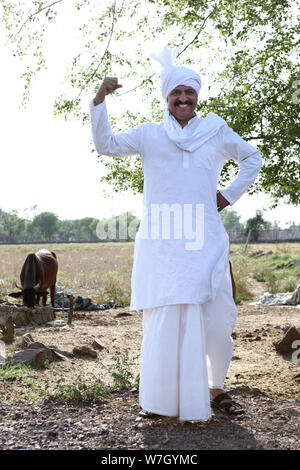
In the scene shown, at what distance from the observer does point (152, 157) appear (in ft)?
11.9

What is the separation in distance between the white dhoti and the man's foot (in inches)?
14.7

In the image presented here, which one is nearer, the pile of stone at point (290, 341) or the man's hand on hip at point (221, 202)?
the man's hand on hip at point (221, 202)

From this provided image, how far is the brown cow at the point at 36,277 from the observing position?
956cm

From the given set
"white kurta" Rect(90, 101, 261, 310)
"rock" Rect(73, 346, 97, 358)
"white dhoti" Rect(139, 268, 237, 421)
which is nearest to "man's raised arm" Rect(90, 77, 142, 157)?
"white kurta" Rect(90, 101, 261, 310)

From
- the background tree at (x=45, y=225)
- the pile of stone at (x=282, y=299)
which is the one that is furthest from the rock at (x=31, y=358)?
the background tree at (x=45, y=225)

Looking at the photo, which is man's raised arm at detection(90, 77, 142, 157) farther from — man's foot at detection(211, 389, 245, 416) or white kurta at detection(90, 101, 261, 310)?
man's foot at detection(211, 389, 245, 416)

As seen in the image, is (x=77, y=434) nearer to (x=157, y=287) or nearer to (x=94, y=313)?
(x=157, y=287)

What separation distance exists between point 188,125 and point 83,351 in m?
3.14

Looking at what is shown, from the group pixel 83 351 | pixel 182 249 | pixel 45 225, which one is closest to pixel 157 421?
pixel 182 249

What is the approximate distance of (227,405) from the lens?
3676 millimetres

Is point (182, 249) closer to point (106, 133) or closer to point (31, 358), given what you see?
point (106, 133)

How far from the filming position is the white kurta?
3.45 meters

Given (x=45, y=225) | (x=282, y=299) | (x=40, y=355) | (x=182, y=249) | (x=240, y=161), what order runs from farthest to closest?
1. (x=45, y=225)
2. (x=282, y=299)
3. (x=40, y=355)
4. (x=240, y=161)
5. (x=182, y=249)

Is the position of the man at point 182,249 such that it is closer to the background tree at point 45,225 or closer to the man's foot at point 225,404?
the man's foot at point 225,404
